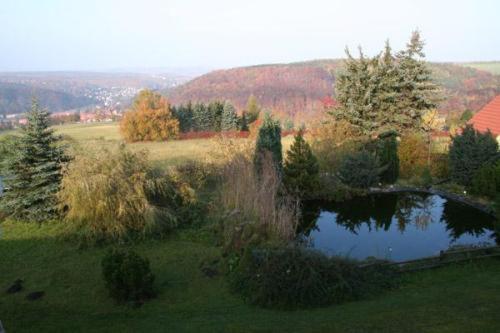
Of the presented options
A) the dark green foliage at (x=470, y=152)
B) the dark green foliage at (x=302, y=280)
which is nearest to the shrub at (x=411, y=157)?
the dark green foliage at (x=470, y=152)

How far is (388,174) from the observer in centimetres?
1795

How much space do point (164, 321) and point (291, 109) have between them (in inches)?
2448

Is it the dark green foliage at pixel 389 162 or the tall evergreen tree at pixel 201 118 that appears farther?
the tall evergreen tree at pixel 201 118

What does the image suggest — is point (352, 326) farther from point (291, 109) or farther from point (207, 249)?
point (291, 109)

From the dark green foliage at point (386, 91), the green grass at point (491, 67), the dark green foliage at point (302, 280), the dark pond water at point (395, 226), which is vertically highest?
the green grass at point (491, 67)

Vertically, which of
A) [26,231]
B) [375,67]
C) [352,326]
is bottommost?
[26,231]

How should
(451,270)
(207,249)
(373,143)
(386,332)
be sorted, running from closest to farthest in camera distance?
1. (386,332)
2. (451,270)
3. (207,249)
4. (373,143)

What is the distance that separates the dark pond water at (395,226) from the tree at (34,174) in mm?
7788

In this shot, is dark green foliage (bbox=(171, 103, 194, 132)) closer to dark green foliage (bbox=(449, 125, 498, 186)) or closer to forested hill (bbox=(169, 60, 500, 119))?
forested hill (bbox=(169, 60, 500, 119))

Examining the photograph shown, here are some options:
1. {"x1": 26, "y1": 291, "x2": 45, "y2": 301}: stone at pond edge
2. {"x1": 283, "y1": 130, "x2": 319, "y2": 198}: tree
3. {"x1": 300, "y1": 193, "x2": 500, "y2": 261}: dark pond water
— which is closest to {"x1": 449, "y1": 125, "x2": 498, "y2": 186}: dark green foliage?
{"x1": 300, "y1": 193, "x2": 500, "y2": 261}: dark pond water

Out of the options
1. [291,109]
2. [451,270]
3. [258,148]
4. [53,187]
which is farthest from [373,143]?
[291,109]

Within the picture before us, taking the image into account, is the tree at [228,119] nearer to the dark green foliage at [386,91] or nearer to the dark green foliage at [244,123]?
the dark green foliage at [244,123]

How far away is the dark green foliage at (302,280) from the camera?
7445 millimetres

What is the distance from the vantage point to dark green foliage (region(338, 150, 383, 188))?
16.4 meters
